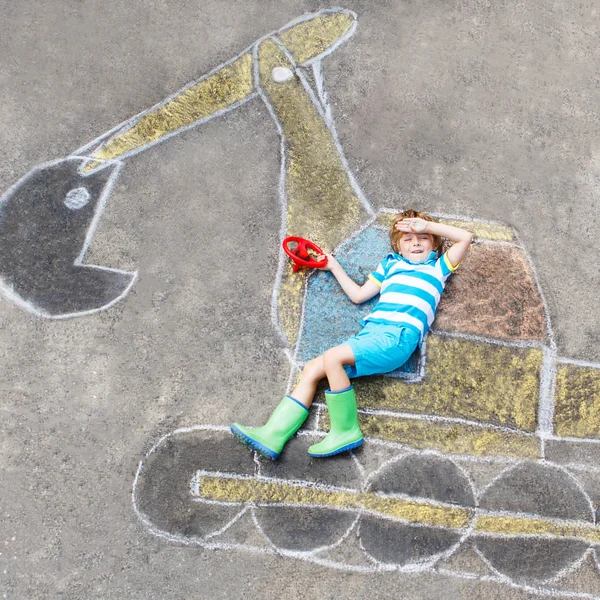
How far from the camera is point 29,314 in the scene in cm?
446

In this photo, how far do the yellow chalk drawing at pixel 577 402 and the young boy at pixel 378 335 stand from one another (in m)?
1.08

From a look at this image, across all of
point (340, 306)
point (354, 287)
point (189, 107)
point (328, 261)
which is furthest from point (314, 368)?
point (189, 107)

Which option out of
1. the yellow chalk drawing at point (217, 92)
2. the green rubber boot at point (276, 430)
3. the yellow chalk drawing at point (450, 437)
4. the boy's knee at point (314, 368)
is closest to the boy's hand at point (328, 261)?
the boy's knee at point (314, 368)

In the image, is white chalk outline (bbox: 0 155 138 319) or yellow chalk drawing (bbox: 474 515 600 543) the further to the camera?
white chalk outline (bbox: 0 155 138 319)

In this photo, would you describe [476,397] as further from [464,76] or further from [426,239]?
[464,76]

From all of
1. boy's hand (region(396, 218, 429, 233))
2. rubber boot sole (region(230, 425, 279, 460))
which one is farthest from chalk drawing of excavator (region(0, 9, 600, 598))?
boy's hand (region(396, 218, 429, 233))

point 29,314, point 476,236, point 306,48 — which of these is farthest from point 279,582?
point 306,48

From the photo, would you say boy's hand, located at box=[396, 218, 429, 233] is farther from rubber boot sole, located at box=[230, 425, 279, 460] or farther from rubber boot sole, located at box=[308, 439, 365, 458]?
rubber boot sole, located at box=[230, 425, 279, 460]

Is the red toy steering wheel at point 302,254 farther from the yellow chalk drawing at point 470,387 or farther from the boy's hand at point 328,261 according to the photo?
the yellow chalk drawing at point 470,387

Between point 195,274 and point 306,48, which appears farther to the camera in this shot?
point 306,48

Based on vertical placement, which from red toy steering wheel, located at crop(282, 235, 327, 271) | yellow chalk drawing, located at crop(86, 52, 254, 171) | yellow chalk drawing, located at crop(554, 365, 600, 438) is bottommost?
yellow chalk drawing, located at crop(554, 365, 600, 438)

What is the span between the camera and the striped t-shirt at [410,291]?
436 cm

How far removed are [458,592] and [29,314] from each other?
3454 mm

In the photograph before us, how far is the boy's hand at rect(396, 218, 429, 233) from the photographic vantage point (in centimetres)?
442
